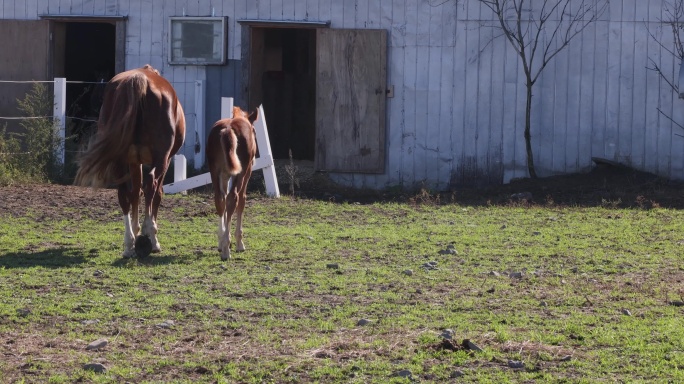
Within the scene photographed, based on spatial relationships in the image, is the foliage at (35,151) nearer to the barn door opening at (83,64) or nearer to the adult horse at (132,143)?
the barn door opening at (83,64)

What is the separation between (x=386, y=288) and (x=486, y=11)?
9592mm

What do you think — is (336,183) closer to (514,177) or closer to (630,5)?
(514,177)

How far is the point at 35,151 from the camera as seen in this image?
49.1 feet

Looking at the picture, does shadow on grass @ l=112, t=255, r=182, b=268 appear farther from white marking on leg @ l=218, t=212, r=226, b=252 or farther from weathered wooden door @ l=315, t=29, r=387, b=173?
weathered wooden door @ l=315, t=29, r=387, b=173

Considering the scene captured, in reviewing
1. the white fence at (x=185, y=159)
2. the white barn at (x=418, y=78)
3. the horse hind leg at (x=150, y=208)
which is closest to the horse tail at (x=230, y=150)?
the horse hind leg at (x=150, y=208)

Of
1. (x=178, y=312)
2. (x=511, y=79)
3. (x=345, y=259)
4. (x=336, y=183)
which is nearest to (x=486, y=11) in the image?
(x=511, y=79)

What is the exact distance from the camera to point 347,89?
17.0 meters

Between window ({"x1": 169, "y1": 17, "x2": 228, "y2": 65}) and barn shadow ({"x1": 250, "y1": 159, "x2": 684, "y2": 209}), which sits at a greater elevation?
window ({"x1": 169, "y1": 17, "x2": 228, "y2": 65})

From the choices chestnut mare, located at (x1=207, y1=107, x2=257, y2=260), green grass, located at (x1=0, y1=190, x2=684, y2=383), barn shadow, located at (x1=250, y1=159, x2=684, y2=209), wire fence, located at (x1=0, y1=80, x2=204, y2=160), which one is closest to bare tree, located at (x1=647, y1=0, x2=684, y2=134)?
barn shadow, located at (x1=250, y1=159, x2=684, y2=209)

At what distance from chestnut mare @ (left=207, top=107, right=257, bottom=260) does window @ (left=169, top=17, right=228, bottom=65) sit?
24.2 feet

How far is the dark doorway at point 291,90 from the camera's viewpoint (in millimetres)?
20422

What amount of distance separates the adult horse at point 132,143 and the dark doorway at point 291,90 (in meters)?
10.3

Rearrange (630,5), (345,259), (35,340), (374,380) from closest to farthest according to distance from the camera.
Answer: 1. (374,380)
2. (35,340)
3. (345,259)
4. (630,5)

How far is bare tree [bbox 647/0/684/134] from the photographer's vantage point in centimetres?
1636
